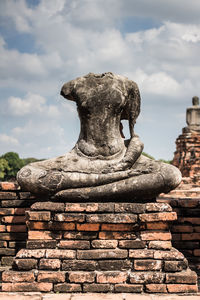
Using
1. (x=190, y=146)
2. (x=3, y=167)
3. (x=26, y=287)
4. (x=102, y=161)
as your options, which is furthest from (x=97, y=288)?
(x=3, y=167)

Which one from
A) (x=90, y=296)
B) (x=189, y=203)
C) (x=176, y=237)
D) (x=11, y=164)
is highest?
(x=11, y=164)

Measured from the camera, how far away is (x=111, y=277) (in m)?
3.21

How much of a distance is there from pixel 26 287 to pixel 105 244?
744 millimetres

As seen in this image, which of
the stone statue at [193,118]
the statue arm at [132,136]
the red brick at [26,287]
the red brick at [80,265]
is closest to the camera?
the red brick at [26,287]

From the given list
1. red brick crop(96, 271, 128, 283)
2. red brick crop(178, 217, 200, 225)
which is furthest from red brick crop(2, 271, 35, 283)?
red brick crop(178, 217, 200, 225)

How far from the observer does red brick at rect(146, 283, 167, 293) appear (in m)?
3.18

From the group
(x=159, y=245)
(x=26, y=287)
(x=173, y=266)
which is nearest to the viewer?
(x=26, y=287)

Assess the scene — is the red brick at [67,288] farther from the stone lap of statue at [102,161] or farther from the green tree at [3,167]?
the green tree at [3,167]

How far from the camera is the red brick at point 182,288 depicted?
3170 mm

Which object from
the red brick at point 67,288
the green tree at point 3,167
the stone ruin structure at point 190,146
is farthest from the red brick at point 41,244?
the green tree at point 3,167

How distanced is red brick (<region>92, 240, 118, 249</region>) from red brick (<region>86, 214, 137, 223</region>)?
18 cm

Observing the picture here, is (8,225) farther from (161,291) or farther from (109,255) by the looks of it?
(161,291)

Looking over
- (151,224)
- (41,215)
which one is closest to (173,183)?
(151,224)

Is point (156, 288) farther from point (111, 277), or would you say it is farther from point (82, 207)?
point (82, 207)
